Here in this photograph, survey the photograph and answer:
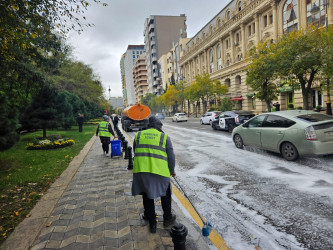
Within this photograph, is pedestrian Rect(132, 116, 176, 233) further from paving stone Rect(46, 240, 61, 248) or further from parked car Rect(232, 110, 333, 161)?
parked car Rect(232, 110, 333, 161)

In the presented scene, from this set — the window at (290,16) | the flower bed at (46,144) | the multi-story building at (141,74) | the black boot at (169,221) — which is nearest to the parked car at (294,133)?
the black boot at (169,221)

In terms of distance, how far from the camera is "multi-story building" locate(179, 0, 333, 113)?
2530 cm

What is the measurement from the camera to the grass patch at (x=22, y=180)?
410 centimetres

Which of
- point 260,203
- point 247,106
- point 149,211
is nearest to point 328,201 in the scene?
point 260,203

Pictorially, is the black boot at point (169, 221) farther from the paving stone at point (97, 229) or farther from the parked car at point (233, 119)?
the parked car at point (233, 119)

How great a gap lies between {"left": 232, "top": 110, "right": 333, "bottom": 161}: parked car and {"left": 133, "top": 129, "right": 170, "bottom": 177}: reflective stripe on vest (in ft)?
15.9

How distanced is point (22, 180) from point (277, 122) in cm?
763

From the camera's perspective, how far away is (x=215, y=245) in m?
2.98

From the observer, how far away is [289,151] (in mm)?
6812

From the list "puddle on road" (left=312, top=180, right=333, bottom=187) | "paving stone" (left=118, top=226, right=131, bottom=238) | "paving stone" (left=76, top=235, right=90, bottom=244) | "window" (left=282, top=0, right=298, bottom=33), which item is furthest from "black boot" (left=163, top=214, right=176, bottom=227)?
"window" (left=282, top=0, right=298, bottom=33)

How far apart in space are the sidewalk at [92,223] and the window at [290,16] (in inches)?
1137

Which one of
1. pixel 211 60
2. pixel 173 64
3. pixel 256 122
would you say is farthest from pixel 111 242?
pixel 173 64

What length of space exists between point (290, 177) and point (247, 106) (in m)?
30.4

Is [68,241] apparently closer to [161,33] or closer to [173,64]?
[173,64]
